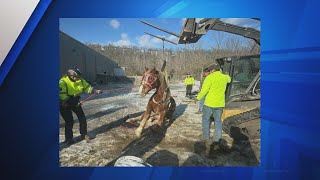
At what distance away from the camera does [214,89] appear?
3422 millimetres

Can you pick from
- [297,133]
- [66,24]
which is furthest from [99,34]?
[297,133]

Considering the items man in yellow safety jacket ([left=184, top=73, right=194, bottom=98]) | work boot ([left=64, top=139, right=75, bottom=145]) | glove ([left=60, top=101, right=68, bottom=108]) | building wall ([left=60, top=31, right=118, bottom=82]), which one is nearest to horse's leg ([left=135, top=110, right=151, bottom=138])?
man in yellow safety jacket ([left=184, top=73, right=194, bottom=98])

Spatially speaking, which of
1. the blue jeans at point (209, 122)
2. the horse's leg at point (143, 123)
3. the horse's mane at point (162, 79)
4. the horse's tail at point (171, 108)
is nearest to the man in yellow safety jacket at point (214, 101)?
the blue jeans at point (209, 122)

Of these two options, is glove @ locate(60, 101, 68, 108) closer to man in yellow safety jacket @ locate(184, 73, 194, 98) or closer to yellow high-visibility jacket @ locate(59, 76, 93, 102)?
yellow high-visibility jacket @ locate(59, 76, 93, 102)

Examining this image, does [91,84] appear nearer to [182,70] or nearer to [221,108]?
[182,70]

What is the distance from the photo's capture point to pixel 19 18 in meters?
3.29

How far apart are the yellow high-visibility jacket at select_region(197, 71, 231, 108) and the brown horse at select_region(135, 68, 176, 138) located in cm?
34

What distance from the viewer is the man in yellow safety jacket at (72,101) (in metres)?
3.37

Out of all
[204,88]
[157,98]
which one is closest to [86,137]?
[157,98]

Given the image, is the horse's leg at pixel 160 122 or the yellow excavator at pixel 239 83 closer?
the yellow excavator at pixel 239 83

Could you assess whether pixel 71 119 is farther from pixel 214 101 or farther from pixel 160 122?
pixel 214 101

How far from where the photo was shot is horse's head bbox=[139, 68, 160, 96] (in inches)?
134

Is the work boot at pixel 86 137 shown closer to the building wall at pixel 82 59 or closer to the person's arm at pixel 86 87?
the person's arm at pixel 86 87

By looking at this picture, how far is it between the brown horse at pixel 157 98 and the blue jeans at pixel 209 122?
339 millimetres
